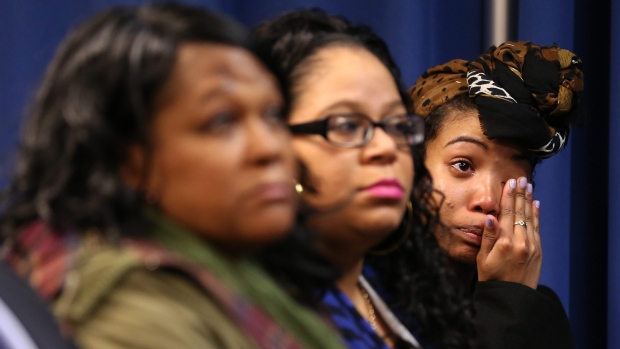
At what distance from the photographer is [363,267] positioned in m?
0.91

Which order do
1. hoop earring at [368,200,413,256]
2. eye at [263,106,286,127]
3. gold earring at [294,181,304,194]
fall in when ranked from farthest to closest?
hoop earring at [368,200,413,256] → gold earring at [294,181,304,194] → eye at [263,106,286,127]

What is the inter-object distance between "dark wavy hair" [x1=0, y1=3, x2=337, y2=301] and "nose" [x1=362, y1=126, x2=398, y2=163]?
0.20m

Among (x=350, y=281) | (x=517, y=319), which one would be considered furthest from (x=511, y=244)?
(x=350, y=281)

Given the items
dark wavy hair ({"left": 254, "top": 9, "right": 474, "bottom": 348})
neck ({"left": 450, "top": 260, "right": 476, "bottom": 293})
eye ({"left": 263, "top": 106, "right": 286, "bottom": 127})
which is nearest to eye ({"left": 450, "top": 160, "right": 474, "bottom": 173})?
neck ({"left": 450, "top": 260, "right": 476, "bottom": 293})

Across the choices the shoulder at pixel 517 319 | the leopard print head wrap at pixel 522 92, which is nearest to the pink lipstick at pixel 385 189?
the shoulder at pixel 517 319

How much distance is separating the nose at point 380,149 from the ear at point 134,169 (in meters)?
0.25

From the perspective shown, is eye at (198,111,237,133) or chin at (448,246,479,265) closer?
eye at (198,111,237,133)

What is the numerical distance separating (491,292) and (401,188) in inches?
17.7

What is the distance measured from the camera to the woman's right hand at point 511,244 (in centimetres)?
127

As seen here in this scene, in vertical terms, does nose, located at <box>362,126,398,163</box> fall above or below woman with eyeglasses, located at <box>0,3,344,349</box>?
below

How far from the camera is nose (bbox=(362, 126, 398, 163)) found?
76cm

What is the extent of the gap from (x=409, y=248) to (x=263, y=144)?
0.37 meters

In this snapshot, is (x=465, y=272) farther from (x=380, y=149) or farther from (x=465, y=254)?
(x=380, y=149)

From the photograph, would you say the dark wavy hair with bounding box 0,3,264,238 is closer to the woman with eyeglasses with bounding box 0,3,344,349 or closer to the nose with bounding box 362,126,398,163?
the woman with eyeglasses with bounding box 0,3,344,349
